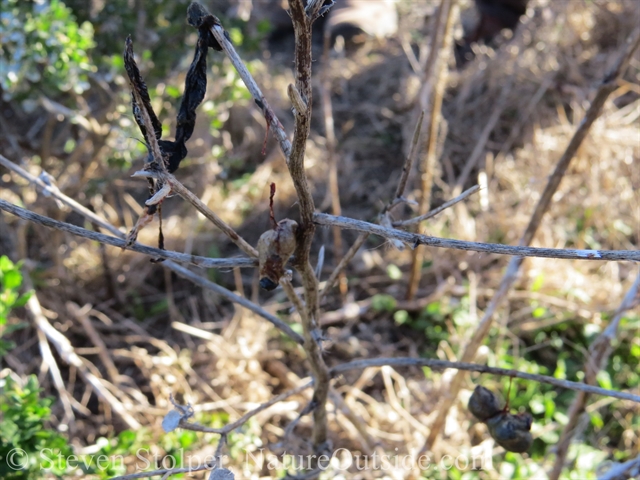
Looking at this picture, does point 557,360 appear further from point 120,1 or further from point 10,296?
point 120,1

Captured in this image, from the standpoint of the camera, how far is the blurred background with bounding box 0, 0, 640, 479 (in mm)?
1963

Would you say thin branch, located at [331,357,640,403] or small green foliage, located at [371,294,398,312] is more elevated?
small green foliage, located at [371,294,398,312]

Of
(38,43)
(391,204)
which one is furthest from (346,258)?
(38,43)

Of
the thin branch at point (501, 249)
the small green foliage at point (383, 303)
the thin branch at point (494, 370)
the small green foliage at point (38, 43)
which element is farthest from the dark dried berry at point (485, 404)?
the small green foliage at point (38, 43)

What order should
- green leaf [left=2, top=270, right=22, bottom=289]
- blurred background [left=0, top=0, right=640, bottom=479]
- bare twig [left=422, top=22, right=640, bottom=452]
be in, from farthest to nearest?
1. blurred background [left=0, top=0, right=640, bottom=479]
2. green leaf [left=2, top=270, right=22, bottom=289]
3. bare twig [left=422, top=22, right=640, bottom=452]

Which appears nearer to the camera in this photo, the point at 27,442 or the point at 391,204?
the point at 391,204

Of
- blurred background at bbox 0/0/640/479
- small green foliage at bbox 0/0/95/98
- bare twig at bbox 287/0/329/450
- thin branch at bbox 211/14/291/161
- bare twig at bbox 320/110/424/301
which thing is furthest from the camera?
blurred background at bbox 0/0/640/479

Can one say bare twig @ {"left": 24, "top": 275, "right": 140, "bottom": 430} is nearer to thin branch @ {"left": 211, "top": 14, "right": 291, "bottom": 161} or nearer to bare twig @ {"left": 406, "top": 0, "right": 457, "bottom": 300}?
bare twig @ {"left": 406, "top": 0, "right": 457, "bottom": 300}

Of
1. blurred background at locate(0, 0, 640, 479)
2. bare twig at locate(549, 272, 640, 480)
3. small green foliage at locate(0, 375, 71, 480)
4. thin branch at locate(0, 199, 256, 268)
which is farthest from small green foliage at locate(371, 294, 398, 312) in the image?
thin branch at locate(0, 199, 256, 268)

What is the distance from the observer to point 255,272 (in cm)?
296

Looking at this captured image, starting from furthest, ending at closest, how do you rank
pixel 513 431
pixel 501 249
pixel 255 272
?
pixel 255 272 < pixel 513 431 < pixel 501 249

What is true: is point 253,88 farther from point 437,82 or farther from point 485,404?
point 437,82

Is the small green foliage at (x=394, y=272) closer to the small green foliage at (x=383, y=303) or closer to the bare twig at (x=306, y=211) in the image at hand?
the small green foliage at (x=383, y=303)

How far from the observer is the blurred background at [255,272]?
196 cm
